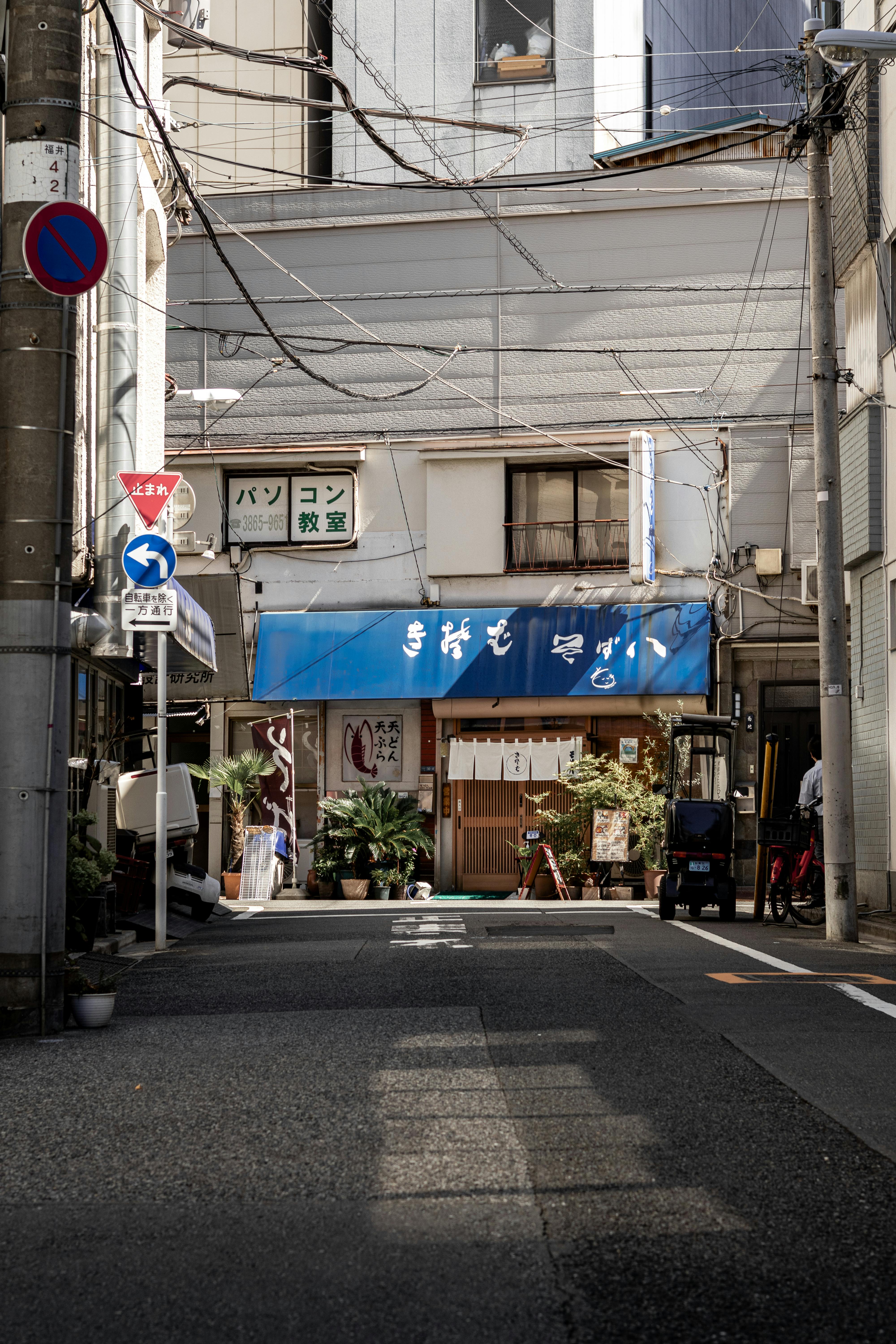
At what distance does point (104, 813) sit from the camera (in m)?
16.6

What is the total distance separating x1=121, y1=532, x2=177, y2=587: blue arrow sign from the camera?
41.5 ft

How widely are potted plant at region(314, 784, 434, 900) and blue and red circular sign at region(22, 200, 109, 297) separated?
16.9 meters

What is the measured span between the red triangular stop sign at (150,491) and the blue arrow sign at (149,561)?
43cm

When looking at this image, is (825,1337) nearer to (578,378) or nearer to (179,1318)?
(179,1318)

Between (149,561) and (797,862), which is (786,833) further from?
(149,561)

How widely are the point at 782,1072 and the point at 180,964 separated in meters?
6.33

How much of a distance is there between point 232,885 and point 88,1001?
16804 mm

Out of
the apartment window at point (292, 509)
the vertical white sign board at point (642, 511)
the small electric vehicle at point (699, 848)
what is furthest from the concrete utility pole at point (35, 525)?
the apartment window at point (292, 509)

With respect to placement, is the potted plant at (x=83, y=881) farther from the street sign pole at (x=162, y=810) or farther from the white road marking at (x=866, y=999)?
the white road marking at (x=866, y=999)

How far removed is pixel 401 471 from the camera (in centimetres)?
2664

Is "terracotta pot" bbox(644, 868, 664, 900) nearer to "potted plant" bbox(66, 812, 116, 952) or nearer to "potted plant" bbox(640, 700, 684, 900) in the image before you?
"potted plant" bbox(640, 700, 684, 900)

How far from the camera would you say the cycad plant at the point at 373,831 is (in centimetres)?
2388

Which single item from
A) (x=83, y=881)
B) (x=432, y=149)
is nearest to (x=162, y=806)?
(x=83, y=881)

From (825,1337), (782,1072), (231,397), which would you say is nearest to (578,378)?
(231,397)
